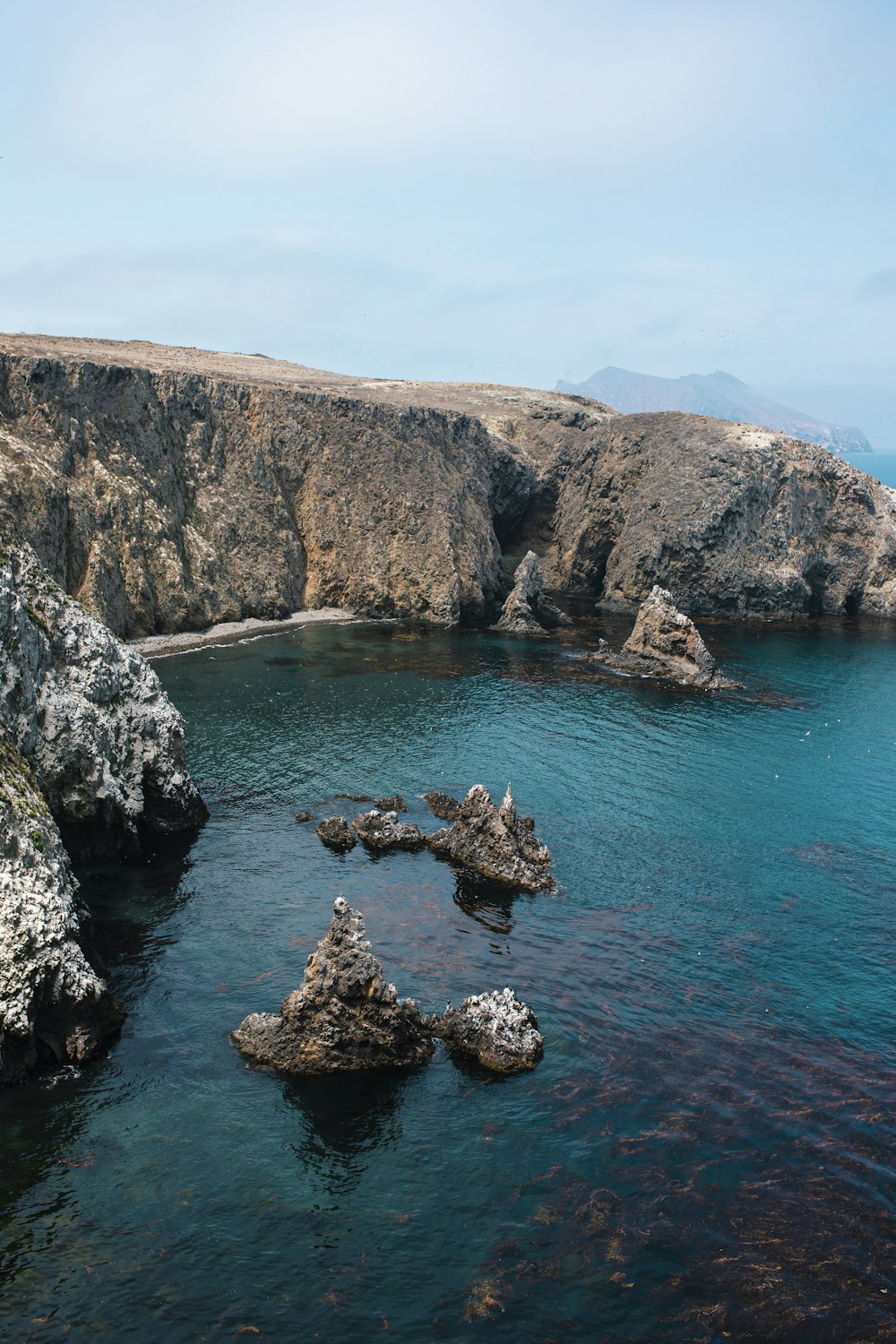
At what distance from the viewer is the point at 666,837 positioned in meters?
60.0

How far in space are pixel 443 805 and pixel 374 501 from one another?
75.8m

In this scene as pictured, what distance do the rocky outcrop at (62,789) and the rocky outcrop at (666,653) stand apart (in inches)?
2221

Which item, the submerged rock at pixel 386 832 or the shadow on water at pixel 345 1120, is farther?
the submerged rock at pixel 386 832

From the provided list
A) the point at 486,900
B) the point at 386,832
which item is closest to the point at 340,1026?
the point at 486,900

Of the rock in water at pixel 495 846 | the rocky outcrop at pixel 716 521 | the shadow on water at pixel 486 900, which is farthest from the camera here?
the rocky outcrop at pixel 716 521

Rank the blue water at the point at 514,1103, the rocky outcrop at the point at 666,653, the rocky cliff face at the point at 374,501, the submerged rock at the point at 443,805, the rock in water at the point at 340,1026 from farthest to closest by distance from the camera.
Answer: the rocky cliff face at the point at 374,501 → the rocky outcrop at the point at 666,653 → the submerged rock at the point at 443,805 → the rock in water at the point at 340,1026 → the blue water at the point at 514,1103

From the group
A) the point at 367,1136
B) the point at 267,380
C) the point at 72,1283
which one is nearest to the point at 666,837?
the point at 367,1136

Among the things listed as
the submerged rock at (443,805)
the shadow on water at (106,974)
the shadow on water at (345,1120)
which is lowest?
the shadow on water at (106,974)

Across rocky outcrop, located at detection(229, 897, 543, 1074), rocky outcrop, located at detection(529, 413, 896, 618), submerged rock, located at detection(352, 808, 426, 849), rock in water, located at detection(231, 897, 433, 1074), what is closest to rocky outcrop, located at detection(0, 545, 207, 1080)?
rock in water, located at detection(231, 897, 433, 1074)

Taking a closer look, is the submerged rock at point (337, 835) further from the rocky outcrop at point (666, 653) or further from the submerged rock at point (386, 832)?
the rocky outcrop at point (666, 653)

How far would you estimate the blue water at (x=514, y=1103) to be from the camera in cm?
2603

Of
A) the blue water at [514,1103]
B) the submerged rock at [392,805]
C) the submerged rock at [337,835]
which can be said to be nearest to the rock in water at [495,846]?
the blue water at [514,1103]

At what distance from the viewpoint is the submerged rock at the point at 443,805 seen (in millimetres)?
62125

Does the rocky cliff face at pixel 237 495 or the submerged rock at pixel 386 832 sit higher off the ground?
the rocky cliff face at pixel 237 495
